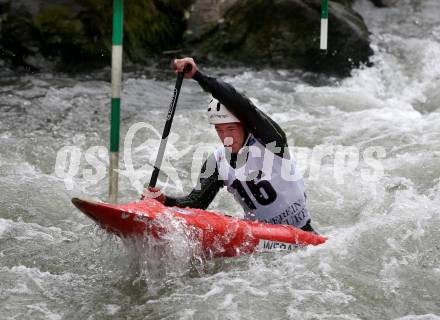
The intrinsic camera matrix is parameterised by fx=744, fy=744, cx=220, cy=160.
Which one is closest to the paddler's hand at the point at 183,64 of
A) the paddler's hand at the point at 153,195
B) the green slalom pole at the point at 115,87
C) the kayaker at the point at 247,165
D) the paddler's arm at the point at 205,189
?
the kayaker at the point at 247,165

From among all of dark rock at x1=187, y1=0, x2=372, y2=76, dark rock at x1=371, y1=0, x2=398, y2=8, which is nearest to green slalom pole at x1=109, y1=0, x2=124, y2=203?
dark rock at x1=187, y1=0, x2=372, y2=76

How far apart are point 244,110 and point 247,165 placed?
436 mm

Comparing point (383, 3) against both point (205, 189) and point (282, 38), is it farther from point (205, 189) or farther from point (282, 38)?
point (205, 189)

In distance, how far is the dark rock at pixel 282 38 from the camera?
10.6m

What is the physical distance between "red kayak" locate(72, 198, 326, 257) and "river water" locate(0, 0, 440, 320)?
0.31ft

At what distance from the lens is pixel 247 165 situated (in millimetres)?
4793

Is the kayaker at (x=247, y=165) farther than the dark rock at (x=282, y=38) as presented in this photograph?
No

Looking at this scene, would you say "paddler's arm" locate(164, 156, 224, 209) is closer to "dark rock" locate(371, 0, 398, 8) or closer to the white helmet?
the white helmet

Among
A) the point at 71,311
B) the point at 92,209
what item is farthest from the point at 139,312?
the point at 92,209

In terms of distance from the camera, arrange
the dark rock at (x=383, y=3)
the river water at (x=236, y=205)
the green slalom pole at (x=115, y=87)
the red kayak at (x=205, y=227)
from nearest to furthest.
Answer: the red kayak at (x=205, y=227)
the river water at (x=236, y=205)
the green slalom pole at (x=115, y=87)
the dark rock at (x=383, y=3)

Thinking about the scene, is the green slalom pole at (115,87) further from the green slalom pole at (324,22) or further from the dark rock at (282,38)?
the dark rock at (282,38)

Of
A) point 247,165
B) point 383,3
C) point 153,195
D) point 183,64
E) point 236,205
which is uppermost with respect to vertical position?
point 383,3

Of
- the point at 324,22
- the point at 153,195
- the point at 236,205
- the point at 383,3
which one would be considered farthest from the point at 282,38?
the point at 153,195

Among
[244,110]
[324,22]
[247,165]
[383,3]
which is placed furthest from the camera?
[383,3]
